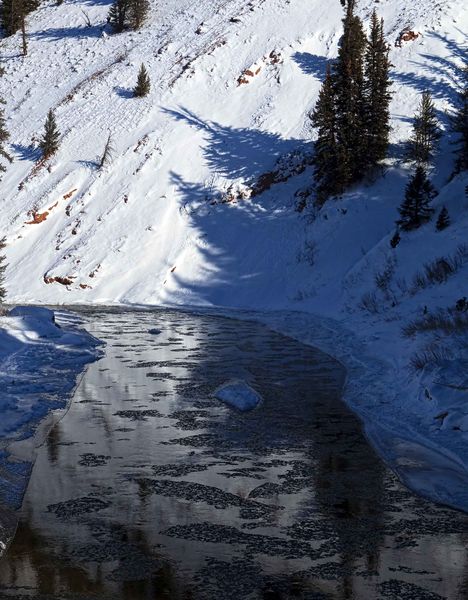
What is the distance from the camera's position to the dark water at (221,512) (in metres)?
5.76

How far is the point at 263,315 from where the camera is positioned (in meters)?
28.3

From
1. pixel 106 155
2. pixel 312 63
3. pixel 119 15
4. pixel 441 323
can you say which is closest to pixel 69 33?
pixel 119 15

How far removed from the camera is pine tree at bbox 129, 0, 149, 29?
60281mm

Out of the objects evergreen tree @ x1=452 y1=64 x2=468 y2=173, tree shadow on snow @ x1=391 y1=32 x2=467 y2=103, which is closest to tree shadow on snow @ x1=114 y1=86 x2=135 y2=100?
tree shadow on snow @ x1=391 y1=32 x2=467 y2=103

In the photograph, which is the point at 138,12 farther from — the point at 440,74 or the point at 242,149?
the point at 440,74

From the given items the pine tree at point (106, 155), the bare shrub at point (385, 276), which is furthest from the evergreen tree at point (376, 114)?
the pine tree at point (106, 155)

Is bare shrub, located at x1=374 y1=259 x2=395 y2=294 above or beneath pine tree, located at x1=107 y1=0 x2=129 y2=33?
beneath

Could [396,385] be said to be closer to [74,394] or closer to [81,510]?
[74,394]

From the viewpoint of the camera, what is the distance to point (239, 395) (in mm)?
12508

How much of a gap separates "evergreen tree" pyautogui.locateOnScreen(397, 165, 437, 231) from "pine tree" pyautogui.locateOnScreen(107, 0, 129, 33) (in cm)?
4177

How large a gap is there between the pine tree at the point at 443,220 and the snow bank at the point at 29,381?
12980 mm

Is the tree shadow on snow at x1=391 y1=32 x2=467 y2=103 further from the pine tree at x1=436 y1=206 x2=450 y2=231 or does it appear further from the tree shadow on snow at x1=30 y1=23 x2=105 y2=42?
the tree shadow on snow at x1=30 y1=23 x2=105 y2=42

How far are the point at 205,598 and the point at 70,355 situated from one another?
12474mm

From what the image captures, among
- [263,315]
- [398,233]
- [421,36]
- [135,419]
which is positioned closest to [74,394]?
[135,419]
